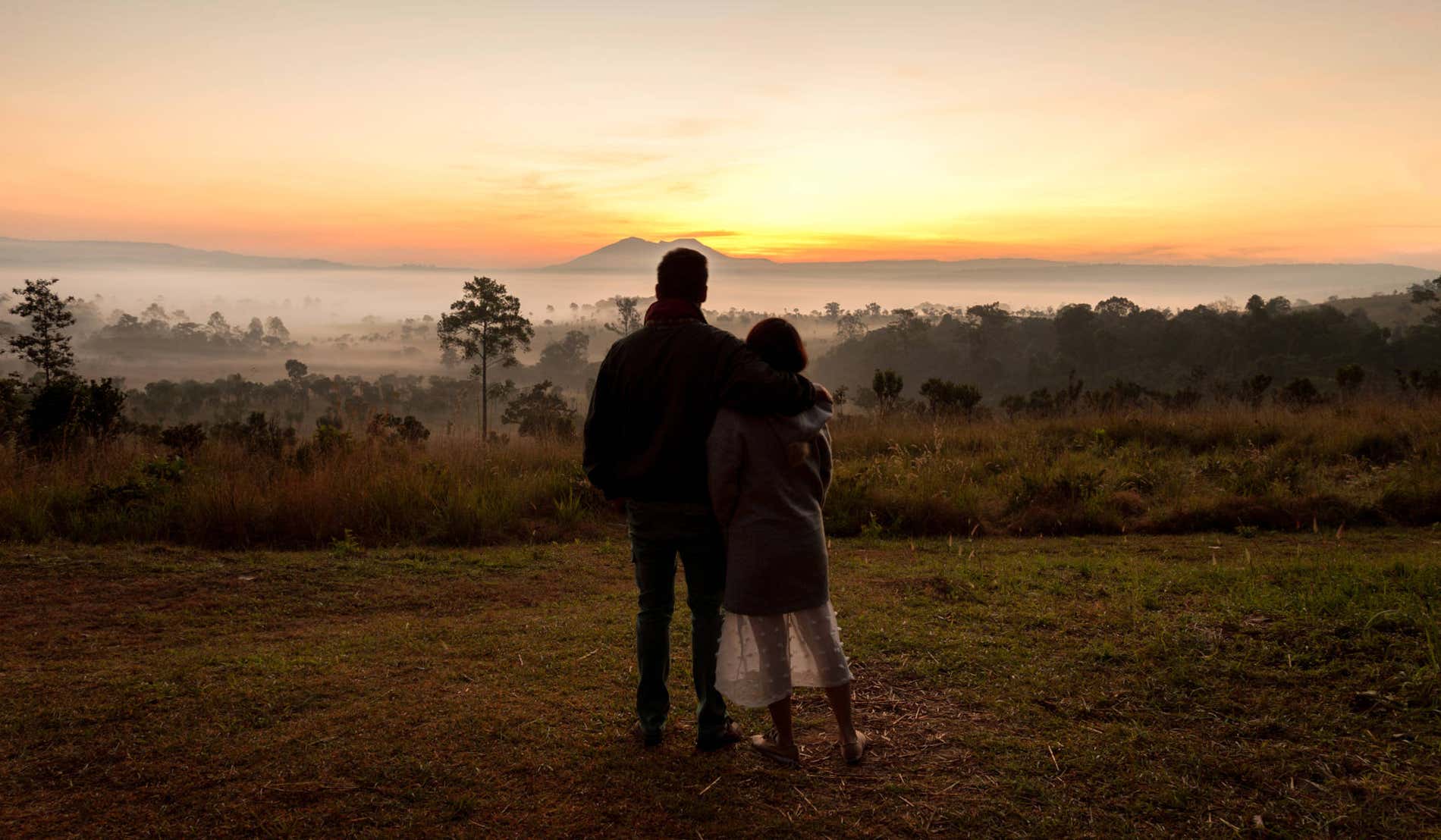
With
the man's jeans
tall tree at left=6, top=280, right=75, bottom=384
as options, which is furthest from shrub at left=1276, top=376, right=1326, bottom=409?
tall tree at left=6, top=280, right=75, bottom=384

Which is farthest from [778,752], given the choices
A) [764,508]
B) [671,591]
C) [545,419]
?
[545,419]

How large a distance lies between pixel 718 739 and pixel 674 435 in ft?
4.59

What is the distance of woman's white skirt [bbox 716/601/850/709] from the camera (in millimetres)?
3625

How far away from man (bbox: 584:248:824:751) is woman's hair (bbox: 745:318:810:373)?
6 cm

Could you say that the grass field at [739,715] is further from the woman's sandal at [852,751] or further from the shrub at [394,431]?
the shrub at [394,431]

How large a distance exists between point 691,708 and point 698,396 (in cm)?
174

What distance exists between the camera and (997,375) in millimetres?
49938

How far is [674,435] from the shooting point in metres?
3.60

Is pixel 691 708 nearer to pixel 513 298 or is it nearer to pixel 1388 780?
pixel 1388 780

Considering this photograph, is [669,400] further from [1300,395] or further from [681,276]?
[1300,395]

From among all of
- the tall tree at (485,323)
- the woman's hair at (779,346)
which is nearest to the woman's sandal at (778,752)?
the woman's hair at (779,346)

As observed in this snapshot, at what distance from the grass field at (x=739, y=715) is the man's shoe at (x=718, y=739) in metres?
0.06

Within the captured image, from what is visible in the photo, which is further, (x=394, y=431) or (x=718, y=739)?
(x=394, y=431)

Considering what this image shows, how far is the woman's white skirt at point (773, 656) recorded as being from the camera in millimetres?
3625
